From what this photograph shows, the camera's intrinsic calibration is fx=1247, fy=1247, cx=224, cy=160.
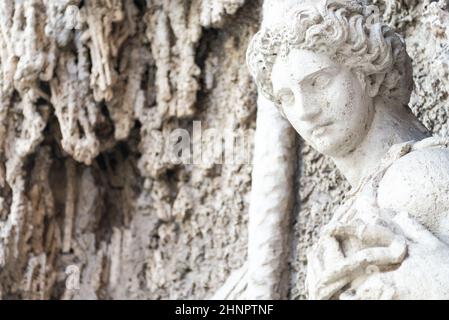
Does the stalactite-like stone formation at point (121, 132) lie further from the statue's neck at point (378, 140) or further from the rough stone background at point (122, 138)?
the statue's neck at point (378, 140)

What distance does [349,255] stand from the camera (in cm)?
218

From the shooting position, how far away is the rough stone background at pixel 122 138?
3.59 m

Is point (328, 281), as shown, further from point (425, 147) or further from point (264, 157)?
point (264, 157)

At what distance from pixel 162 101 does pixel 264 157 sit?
1.46ft

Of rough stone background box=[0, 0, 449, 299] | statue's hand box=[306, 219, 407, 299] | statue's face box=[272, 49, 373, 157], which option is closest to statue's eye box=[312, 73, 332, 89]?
statue's face box=[272, 49, 373, 157]

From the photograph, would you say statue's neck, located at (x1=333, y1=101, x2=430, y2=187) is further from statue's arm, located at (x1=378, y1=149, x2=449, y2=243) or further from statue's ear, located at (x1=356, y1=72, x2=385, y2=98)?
statue's arm, located at (x1=378, y1=149, x2=449, y2=243)

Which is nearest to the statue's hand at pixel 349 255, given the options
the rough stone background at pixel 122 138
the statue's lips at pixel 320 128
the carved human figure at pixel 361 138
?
the carved human figure at pixel 361 138

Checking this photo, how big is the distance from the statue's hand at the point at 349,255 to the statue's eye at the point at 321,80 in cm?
36

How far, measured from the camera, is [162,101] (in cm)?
364

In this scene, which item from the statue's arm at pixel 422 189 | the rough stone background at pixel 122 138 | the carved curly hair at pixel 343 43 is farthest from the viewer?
the rough stone background at pixel 122 138

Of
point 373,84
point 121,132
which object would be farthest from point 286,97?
point 121,132

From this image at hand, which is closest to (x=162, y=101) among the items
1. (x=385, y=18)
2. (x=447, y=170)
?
(x=385, y=18)

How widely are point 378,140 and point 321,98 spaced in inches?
6.6

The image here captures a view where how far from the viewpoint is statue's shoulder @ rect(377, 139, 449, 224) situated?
226 centimetres
